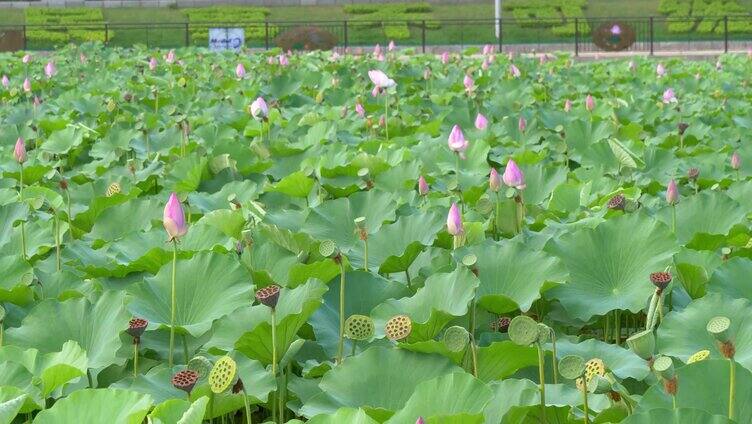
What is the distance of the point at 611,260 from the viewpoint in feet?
5.68

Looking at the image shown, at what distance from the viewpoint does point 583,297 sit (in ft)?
5.49

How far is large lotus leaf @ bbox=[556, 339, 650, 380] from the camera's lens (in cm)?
137

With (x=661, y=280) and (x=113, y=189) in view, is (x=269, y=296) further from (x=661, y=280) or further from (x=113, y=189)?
(x=113, y=189)

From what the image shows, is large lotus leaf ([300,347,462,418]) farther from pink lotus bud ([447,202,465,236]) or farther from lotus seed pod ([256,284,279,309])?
pink lotus bud ([447,202,465,236])

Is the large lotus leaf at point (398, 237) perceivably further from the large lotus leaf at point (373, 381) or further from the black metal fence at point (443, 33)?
the black metal fence at point (443, 33)

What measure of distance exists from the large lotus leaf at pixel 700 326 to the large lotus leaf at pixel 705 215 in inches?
23.5

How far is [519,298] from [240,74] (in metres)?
4.52

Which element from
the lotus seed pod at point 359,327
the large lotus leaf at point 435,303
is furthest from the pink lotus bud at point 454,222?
the lotus seed pod at point 359,327

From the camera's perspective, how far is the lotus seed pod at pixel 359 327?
1321 mm

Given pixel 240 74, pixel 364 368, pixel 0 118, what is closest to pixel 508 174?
pixel 364 368

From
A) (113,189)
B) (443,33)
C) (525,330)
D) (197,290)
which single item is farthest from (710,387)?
(443,33)

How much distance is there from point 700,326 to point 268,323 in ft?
1.72

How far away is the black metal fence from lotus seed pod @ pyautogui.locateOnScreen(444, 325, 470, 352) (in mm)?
18376

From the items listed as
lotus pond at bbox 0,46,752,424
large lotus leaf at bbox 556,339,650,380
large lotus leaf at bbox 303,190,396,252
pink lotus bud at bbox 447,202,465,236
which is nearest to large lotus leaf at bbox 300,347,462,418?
lotus pond at bbox 0,46,752,424
